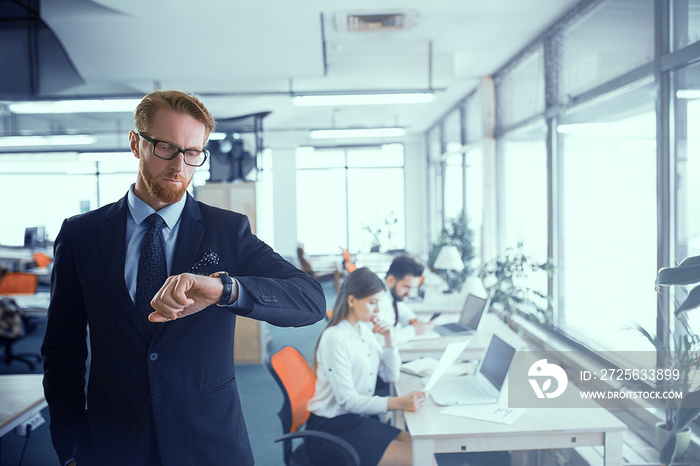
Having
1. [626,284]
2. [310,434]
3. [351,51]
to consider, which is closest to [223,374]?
[310,434]

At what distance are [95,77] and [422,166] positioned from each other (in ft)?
26.7

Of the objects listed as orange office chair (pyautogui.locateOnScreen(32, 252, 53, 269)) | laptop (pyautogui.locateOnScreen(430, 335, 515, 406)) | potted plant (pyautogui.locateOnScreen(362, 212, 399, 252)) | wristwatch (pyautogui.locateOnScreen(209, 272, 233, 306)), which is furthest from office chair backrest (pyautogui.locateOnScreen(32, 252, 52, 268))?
wristwatch (pyautogui.locateOnScreen(209, 272, 233, 306))

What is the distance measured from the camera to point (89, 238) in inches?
50.9

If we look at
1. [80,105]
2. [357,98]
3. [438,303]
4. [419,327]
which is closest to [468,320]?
[419,327]

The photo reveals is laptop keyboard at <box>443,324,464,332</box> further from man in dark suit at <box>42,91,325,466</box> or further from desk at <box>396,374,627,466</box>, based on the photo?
man in dark suit at <box>42,91,325,466</box>

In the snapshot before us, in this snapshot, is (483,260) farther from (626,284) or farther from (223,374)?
(223,374)

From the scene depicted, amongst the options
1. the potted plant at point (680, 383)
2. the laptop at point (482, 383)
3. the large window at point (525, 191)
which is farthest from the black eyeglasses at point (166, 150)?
the large window at point (525, 191)

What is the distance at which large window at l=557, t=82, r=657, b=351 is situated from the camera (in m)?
3.08

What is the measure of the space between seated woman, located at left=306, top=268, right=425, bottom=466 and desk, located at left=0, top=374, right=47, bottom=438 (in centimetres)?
137

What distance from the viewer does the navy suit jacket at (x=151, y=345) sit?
1227mm

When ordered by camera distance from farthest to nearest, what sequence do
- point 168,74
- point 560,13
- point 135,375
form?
point 168,74
point 560,13
point 135,375

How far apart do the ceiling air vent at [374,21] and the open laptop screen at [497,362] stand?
10.9 feet

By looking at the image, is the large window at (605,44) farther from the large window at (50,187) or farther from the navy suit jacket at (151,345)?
the large window at (50,187)

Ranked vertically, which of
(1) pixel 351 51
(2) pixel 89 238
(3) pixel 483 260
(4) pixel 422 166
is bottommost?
(3) pixel 483 260
